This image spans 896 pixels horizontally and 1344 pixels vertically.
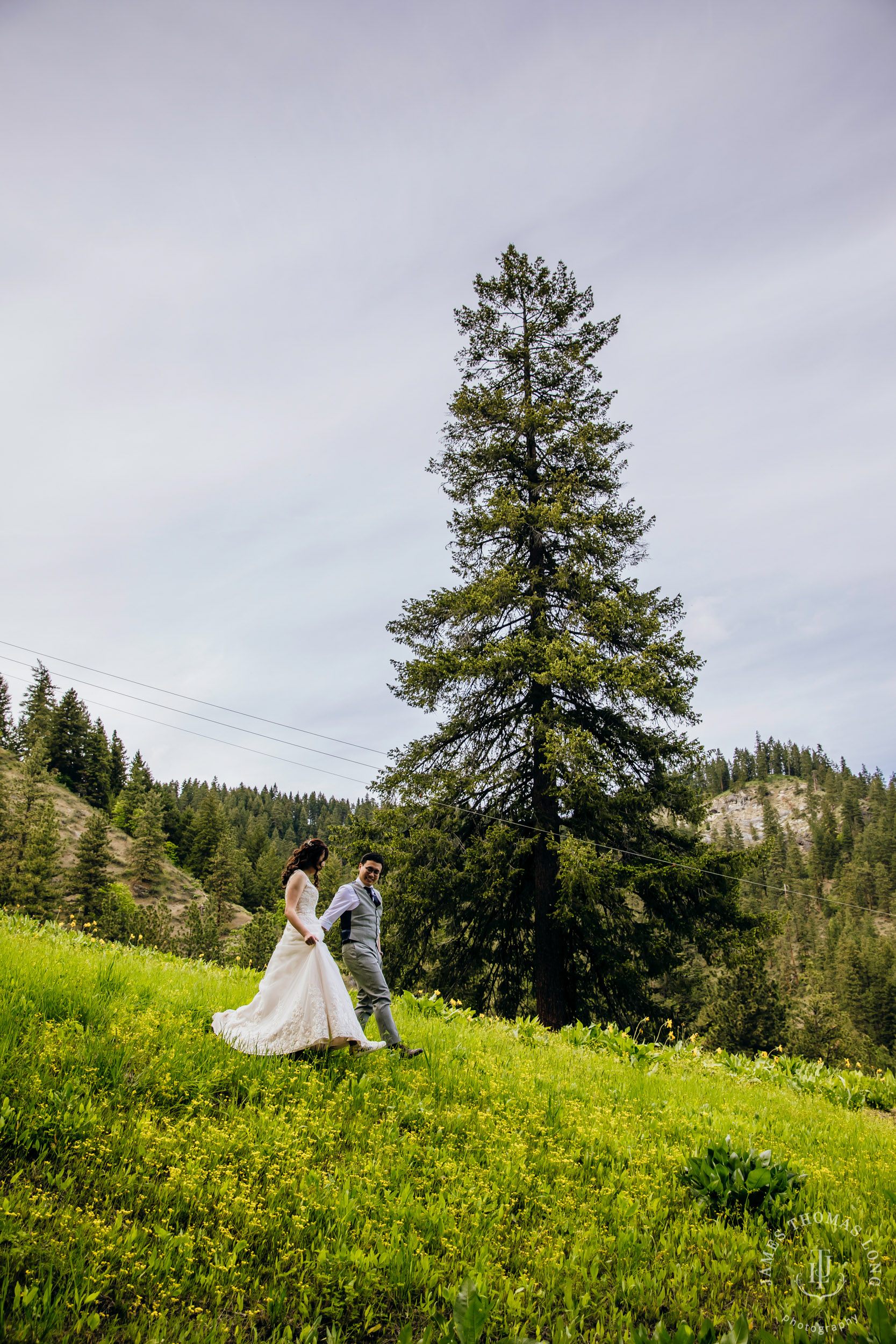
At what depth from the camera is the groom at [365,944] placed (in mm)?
5738

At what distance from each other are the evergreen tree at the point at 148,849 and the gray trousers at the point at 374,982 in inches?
2742

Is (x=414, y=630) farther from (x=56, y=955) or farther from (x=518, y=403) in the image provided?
(x=56, y=955)

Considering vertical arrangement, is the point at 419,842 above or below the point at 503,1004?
above

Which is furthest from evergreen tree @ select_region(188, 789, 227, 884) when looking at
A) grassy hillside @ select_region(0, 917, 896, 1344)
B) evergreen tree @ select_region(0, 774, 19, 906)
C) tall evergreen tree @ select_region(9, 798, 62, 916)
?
grassy hillside @ select_region(0, 917, 896, 1344)

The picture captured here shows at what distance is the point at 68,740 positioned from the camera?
82.3m

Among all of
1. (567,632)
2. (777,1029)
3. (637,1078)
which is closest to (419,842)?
(567,632)

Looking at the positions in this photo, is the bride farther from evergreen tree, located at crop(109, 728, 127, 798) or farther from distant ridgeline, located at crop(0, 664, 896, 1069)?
evergreen tree, located at crop(109, 728, 127, 798)

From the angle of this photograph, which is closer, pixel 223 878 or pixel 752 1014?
pixel 752 1014

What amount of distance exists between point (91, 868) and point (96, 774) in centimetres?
3808

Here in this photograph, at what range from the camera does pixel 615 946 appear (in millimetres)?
11773

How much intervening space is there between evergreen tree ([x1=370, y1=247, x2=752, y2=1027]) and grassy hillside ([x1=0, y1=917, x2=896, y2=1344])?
6051 millimetres

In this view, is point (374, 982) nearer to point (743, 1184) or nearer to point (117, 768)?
point (743, 1184)

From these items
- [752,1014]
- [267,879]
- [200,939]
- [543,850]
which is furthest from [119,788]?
[543,850]

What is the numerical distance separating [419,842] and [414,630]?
5.18m
